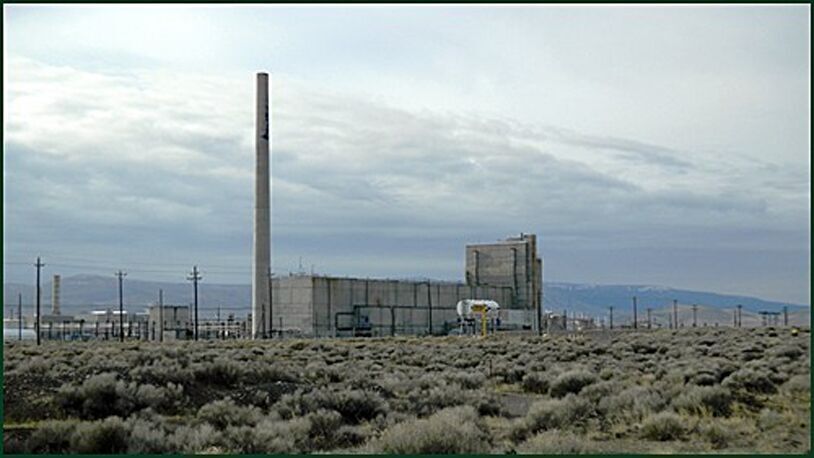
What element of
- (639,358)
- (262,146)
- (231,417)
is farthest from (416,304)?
(231,417)

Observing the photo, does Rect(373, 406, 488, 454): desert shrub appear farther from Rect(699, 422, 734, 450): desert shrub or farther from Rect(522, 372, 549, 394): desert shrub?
Rect(522, 372, 549, 394): desert shrub

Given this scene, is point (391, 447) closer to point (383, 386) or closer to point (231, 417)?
point (231, 417)

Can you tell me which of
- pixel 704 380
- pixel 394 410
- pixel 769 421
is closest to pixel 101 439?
pixel 394 410

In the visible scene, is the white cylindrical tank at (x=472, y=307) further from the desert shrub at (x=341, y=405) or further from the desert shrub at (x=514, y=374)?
the desert shrub at (x=341, y=405)

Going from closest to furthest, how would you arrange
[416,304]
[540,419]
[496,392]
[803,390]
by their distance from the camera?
[540,419] < [803,390] < [496,392] < [416,304]

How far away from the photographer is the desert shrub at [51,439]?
15.5m

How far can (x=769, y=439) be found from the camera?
1641 cm

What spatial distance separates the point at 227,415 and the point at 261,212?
70980 mm

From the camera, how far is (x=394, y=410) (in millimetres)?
21000

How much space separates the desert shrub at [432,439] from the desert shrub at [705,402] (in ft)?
17.9

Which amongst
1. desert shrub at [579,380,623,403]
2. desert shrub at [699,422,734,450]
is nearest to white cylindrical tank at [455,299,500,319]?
desert shrub at [579,380,623,403]

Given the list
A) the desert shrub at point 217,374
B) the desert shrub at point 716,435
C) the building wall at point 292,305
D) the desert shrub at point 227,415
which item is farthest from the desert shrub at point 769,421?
the building wall at point 292,305

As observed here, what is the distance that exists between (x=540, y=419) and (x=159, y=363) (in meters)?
12.5

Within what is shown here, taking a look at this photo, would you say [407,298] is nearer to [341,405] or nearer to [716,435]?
[341,405]
